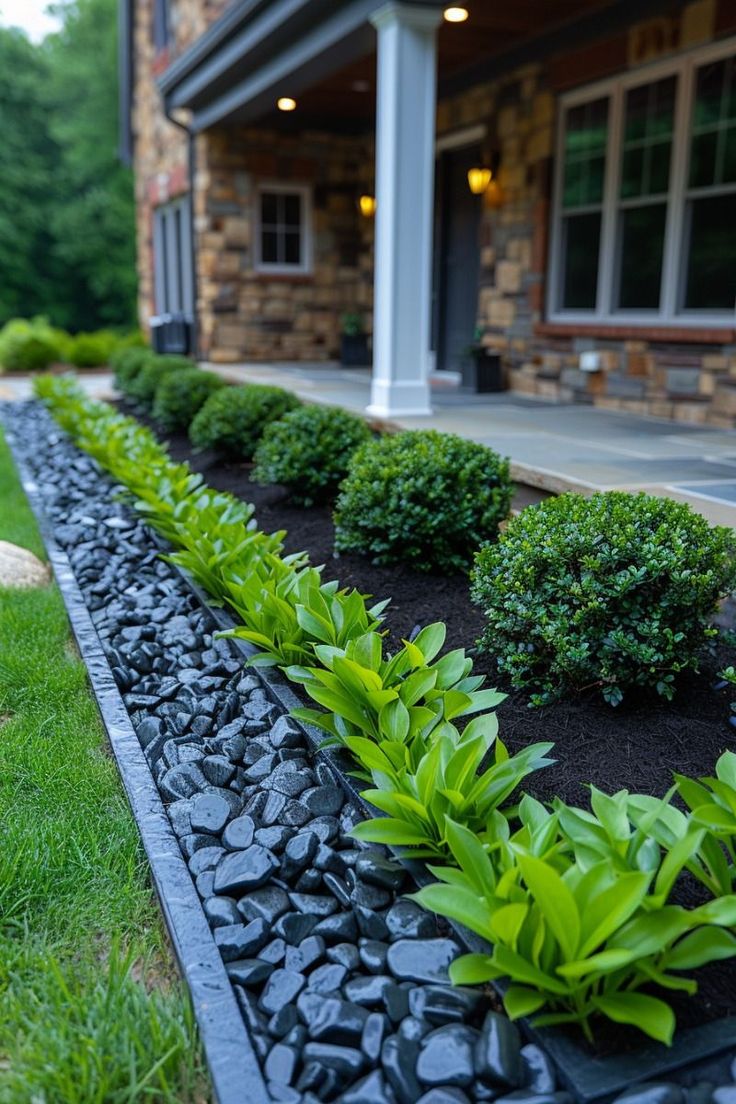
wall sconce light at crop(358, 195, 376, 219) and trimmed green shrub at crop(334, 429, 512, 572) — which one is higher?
wall sconce light at crop(358, 195, 376, 219)

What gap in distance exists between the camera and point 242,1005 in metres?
1.61

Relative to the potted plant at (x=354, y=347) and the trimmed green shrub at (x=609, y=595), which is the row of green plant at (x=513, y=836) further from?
the potted plant at (x=354, y=347)

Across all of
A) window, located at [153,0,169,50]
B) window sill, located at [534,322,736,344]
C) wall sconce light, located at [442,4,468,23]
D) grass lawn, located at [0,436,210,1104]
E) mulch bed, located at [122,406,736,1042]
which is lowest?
grass lawn, located at [0,436,210,1104]

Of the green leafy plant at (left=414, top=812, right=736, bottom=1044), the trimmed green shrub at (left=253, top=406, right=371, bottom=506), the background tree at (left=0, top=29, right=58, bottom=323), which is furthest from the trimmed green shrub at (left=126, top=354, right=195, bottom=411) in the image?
the background tree at (left=0, top=29, right=58, bottom=323)

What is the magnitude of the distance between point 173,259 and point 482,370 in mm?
5964

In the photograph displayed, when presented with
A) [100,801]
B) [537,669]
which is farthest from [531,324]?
[100,801]

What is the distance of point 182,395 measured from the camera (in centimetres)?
693

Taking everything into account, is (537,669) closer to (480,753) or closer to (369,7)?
(480,753)

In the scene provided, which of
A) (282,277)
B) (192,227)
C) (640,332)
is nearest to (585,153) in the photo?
(640,332)

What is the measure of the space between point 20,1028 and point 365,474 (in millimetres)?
2363

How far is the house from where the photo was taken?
18.3ft

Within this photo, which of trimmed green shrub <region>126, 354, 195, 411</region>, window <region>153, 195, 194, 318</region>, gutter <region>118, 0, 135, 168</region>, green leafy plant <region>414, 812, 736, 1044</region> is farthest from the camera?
gutter <region>118, 0, 135, 168</region>

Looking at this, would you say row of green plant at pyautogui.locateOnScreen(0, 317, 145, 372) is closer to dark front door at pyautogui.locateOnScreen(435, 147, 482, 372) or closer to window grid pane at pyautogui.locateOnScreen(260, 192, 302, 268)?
window grid pane at pyautogui.locateOnScreen(260, 192, 302, 268)

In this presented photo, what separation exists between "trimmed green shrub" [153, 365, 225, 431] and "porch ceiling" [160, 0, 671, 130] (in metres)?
2.33
